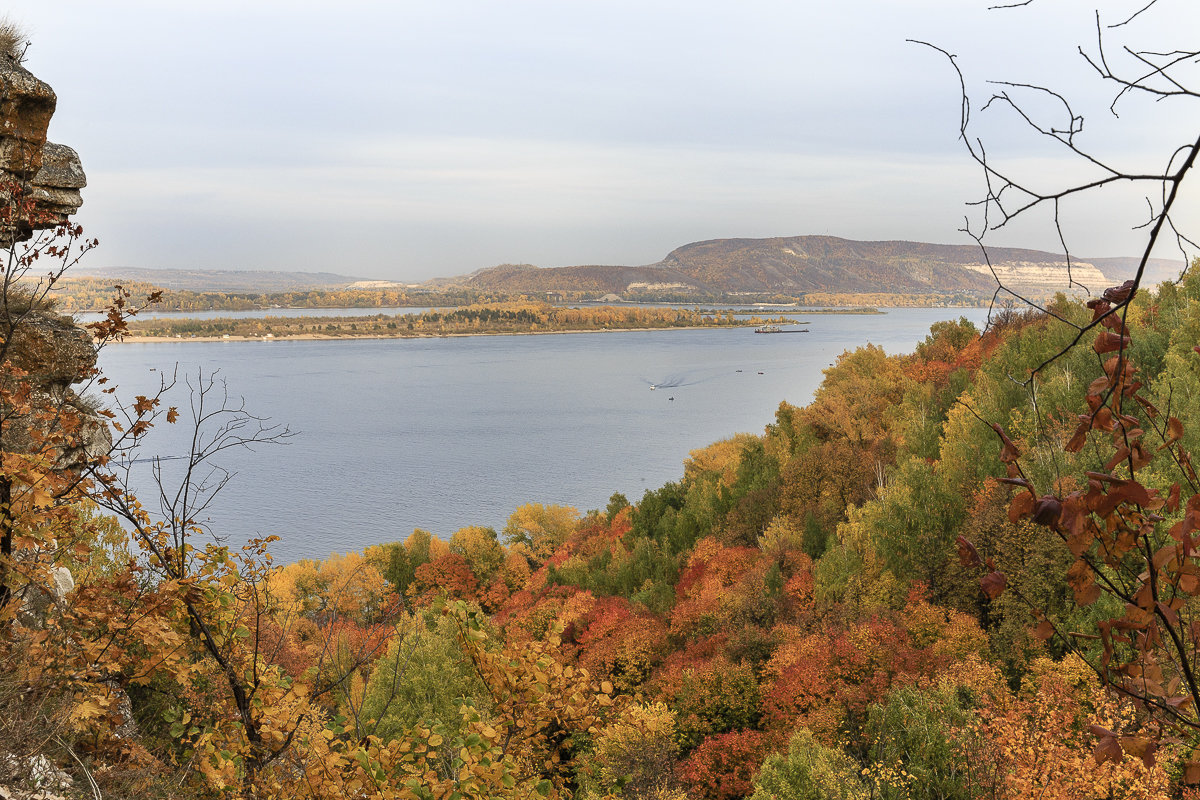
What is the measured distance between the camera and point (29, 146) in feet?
24.9

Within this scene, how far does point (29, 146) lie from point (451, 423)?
65902 millimetres

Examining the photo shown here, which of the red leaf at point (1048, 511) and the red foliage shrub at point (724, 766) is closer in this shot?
the red leaf at point (1048, 511)

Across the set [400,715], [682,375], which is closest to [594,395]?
[682,375]

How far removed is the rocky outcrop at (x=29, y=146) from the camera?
7304 millimetres

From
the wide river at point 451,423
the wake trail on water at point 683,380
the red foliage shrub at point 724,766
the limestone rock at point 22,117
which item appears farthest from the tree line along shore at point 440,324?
the limestone rock at point 22,117

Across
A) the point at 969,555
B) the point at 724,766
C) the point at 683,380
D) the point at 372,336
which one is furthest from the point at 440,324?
the point at 969,555

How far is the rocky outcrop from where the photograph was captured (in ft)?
24.0

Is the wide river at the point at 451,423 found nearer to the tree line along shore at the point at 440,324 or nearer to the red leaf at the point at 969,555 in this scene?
the tree line along shore at the point at 440,324

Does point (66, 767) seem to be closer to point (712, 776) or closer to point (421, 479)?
point (712, 776)

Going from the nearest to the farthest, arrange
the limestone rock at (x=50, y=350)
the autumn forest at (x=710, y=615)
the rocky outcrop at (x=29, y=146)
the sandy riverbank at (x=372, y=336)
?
the autumn forest at (x=710, y=615) < the rocky outcrop at (x=29, y=146) < the limestone rock at (x=50, y=350) < the sandy riverbank at (x=372, y=336)

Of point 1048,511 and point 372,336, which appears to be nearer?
point 1048,511

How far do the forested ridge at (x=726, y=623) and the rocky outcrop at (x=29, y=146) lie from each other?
2175 mm

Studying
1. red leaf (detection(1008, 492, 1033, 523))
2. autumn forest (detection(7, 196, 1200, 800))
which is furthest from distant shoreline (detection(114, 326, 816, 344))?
red leaf (detection(1008, 492, 1033, 523))

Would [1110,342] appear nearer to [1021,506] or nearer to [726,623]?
[1021,506]
